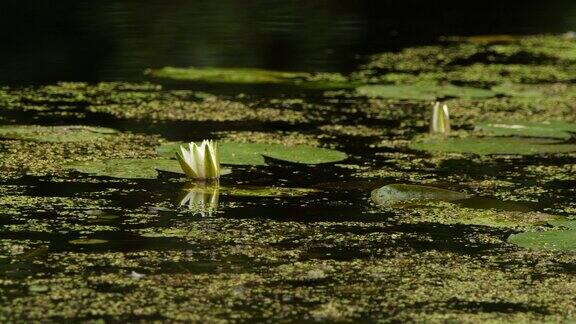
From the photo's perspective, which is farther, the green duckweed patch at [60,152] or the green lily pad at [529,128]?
the green lily pad at [529,128]

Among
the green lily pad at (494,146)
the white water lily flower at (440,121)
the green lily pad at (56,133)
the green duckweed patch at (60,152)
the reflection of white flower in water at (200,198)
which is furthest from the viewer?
the white water lily flower at (440,121)

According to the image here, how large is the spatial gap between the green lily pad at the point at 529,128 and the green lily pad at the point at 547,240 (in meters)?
1.74

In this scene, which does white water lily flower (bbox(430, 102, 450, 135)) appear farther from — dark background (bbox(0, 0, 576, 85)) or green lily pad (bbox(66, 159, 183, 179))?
dark background (bbox(0, 0, 576, 85))

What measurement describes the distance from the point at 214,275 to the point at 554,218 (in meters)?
1.18

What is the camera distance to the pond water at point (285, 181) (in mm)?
2822

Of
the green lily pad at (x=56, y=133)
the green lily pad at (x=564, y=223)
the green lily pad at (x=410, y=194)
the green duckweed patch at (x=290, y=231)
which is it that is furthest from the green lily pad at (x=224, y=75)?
the green lily pad at (x=564, y=223)

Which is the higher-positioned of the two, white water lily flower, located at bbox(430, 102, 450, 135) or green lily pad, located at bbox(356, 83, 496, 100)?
green lily pad, located at bbox(356, 83, 496, 100)

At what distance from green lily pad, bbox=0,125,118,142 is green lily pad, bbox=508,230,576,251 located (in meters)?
1.90

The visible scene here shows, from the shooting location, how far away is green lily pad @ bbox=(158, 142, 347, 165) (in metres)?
4.41

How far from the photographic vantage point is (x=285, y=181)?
4.11m

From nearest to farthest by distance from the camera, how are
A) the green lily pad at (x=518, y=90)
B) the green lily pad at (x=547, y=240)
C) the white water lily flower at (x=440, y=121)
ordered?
the green lily pad at (x=547, y=240), the white water lily flower at (x=440, y=121), the green lily pad at (x=518, y=90)

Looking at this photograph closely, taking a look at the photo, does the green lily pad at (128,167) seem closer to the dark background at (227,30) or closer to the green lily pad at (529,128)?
the green lily pad at (529,128)

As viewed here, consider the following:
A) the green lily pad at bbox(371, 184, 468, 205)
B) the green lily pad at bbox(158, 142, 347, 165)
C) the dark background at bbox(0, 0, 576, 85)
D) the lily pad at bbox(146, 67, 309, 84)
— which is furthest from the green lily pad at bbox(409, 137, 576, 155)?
the dark background at bbox(0, 0, 576, 85)

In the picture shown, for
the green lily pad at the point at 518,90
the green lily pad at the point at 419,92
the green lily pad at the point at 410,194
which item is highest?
the green lily pad at the point at 419,92
